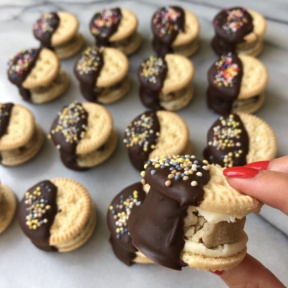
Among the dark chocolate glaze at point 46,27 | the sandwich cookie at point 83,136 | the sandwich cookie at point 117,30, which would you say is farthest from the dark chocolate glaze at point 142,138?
the dark chocolate glaze at point 46,27

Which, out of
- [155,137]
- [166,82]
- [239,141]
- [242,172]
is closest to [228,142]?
[239,141]

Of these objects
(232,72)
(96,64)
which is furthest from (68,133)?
(232,72)

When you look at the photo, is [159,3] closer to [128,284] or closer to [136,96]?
[136,96]

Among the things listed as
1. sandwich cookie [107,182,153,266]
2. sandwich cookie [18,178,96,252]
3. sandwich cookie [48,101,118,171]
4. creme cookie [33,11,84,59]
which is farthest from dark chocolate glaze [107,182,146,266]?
creme cookie [33,11,84,59]

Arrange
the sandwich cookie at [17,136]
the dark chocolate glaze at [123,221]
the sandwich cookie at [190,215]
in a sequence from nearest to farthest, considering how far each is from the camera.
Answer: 1. the sandwich cookie at [190,215]
2. the dark chocolate glaze at [123,221]
3. the sandwich cookie at [17,136]

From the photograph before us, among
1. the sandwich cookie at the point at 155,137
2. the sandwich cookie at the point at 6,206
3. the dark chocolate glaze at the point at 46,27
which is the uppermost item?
the dark chocolate glaze at the point at 46,27

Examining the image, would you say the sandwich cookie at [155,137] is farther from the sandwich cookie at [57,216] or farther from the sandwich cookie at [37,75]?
the sandwich cookie at [37,75]
